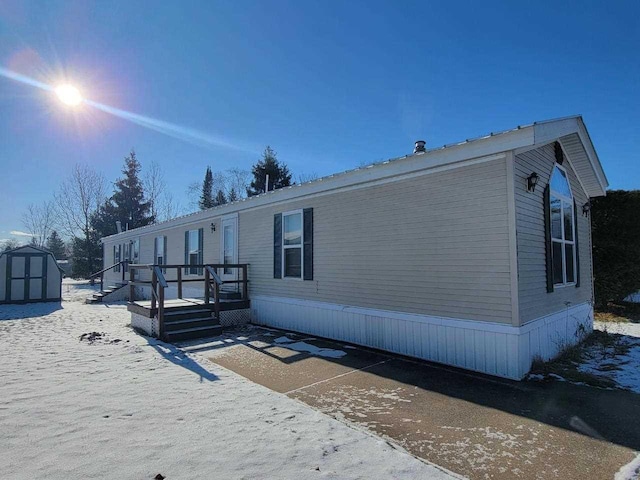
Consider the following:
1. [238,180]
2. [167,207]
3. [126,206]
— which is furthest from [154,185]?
[238,180]

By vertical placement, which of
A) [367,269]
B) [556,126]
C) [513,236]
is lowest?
[367,269]

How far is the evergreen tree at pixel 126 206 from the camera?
29.8m

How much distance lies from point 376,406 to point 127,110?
34.5ft

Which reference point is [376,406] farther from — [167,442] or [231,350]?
[231,350]

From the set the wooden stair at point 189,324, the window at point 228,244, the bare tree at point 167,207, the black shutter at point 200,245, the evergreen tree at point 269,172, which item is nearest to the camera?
the wooden stair at point 189,324

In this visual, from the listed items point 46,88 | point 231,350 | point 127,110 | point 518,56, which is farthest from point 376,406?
point 127,110

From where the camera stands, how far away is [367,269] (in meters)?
6.48

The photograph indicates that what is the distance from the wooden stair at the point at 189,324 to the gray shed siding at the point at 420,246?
194 cm

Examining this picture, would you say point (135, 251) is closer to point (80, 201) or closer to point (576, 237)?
point (576, 237)

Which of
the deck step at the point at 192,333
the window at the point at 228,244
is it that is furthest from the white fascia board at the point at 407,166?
the deck step at the point at 192,333

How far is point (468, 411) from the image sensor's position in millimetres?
3670

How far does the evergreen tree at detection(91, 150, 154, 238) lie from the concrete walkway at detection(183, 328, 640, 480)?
28.8 meters

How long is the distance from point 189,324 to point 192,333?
11.4 inches

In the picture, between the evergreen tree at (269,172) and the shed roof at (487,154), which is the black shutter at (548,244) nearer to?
the shed roof at (487,154)
